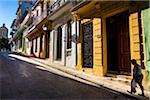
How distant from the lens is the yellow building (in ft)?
36.8

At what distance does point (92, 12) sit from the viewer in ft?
42.7

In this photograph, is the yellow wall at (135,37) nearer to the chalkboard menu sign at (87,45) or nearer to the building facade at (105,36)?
the building facade at (105,36)

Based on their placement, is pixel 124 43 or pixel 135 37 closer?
pixel 135 37

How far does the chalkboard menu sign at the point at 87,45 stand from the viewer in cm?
1447

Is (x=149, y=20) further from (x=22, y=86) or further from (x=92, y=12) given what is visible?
(x=22, y=86)

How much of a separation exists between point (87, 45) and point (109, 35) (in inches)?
72.4

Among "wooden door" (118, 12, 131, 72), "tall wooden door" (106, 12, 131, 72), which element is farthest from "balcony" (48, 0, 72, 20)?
"wooden door" (118, 12, 131, 72)

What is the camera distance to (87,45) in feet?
49.1

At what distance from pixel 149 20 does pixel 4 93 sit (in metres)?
5.89

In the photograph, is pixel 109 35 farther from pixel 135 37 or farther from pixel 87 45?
pixel 135 37

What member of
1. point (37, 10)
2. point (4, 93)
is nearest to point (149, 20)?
point (4, 93)

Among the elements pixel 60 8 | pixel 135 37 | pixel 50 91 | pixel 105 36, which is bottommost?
pixel 50 91

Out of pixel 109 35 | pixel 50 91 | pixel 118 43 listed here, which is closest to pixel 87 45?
pixel 109 35

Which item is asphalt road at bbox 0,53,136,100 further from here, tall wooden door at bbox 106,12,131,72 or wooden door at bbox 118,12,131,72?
tall wooden door at bbox 106,12,131,72
